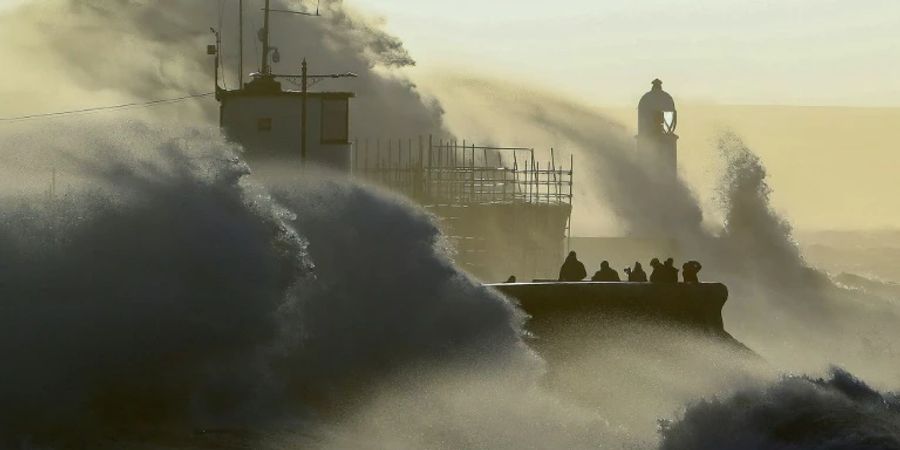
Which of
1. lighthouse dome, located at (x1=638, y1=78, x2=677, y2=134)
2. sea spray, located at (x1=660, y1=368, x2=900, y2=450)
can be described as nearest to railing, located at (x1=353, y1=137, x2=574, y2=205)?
lighthouse dome, located at (x1=638, y1=78, x2=677, y2=134)

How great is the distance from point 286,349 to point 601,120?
57.5m

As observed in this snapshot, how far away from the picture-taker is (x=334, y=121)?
42000mm

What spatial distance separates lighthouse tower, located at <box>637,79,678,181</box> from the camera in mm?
76062

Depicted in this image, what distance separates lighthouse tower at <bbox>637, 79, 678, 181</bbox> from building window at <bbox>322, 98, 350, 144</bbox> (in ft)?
115

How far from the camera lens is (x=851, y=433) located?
2725cm

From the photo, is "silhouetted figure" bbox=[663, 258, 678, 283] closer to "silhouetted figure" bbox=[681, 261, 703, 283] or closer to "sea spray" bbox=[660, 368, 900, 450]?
"silhouetted figure" bbox=[681, 261, 703, 283]

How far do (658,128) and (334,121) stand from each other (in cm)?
3534

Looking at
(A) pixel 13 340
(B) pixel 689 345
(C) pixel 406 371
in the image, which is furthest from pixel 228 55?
(A) pixel 13 340

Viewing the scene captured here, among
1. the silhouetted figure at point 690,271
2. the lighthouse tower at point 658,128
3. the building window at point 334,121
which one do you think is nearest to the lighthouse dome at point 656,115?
the lighthouse tower at point 658,128

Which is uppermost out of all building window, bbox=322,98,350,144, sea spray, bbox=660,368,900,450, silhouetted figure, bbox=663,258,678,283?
building window, bbox=322,98,350,144

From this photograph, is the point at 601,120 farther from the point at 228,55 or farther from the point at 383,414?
the point at 383,414

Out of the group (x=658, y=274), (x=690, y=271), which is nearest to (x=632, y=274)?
(x=658, y=274)

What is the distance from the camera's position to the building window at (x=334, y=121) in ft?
137

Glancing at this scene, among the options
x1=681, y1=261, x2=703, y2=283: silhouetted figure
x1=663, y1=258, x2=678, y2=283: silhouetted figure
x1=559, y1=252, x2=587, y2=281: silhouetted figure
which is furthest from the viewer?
x1=681, y1=261, x2=703, y2=283: silhouetted figure
